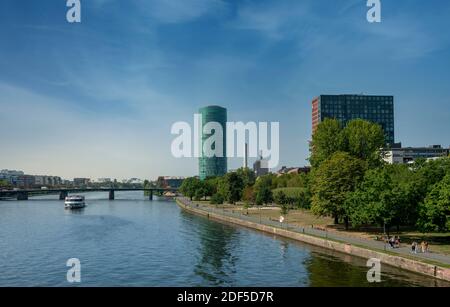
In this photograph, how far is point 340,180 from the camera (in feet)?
247

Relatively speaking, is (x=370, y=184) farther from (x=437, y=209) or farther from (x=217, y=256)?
(x=217, y=256)

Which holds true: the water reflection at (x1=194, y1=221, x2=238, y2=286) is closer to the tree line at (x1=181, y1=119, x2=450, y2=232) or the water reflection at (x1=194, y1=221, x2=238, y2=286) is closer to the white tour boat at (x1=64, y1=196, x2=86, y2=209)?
the tree line at (x1=181, y1=119, x2=450, y2=232)

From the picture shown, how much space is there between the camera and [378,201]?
6325 centimetres

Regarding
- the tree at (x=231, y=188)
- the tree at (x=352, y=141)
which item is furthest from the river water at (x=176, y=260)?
the tree at (x=231, y=188)

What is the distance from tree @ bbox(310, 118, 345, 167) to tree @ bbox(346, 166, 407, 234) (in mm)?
20562

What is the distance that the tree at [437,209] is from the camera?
54.5 metres

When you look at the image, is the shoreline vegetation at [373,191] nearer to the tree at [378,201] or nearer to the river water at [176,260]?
the tree at [378,201]

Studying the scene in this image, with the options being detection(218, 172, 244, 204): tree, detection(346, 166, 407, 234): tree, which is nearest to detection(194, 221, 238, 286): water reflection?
detection(346, 166, 407, 234): tree

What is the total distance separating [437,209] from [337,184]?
70.7 feet

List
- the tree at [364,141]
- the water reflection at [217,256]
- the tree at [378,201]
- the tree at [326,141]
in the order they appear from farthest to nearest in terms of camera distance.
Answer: the tree at [326,141] → the tree at [364,141] → the tree at [378,201] → the water reflection at [217,256]

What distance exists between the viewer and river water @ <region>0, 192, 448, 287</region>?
46.6 meters

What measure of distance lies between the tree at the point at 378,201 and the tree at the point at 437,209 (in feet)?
11.2
